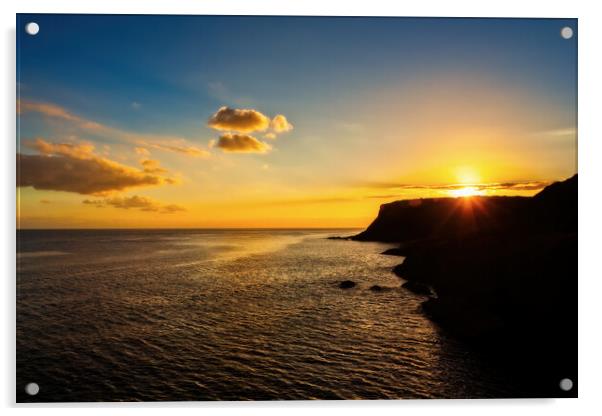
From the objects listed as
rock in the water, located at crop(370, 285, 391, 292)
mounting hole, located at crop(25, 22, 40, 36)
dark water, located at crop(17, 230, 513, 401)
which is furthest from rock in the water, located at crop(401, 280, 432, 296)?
mounting hole, located at crop(25, 22, 40, 36)

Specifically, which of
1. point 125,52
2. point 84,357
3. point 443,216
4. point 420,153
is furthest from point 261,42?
point 443,216

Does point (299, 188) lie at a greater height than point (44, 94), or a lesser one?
lesser

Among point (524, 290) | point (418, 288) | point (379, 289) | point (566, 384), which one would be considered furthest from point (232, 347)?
point (418, 288)

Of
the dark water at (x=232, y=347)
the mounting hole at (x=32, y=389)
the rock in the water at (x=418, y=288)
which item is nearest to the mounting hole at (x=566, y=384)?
the dark water at (x=232, y=347)

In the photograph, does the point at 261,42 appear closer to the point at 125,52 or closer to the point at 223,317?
the point at 125,52

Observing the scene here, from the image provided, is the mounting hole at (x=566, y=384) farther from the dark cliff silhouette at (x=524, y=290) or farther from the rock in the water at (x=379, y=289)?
the rock in the water at (x=379, y=289)

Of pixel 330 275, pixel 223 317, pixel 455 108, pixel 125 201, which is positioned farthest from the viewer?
pixel 330 275

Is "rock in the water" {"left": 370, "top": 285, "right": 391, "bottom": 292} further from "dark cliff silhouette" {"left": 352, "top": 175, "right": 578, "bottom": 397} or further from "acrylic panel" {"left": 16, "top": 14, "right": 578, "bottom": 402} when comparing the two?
"acrylic panel" {"left": 16, "top": 14, "right": 578, "bottom": 402}

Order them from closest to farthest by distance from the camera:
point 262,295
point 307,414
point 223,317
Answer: point 307,414, point 223,317, point 262,295
